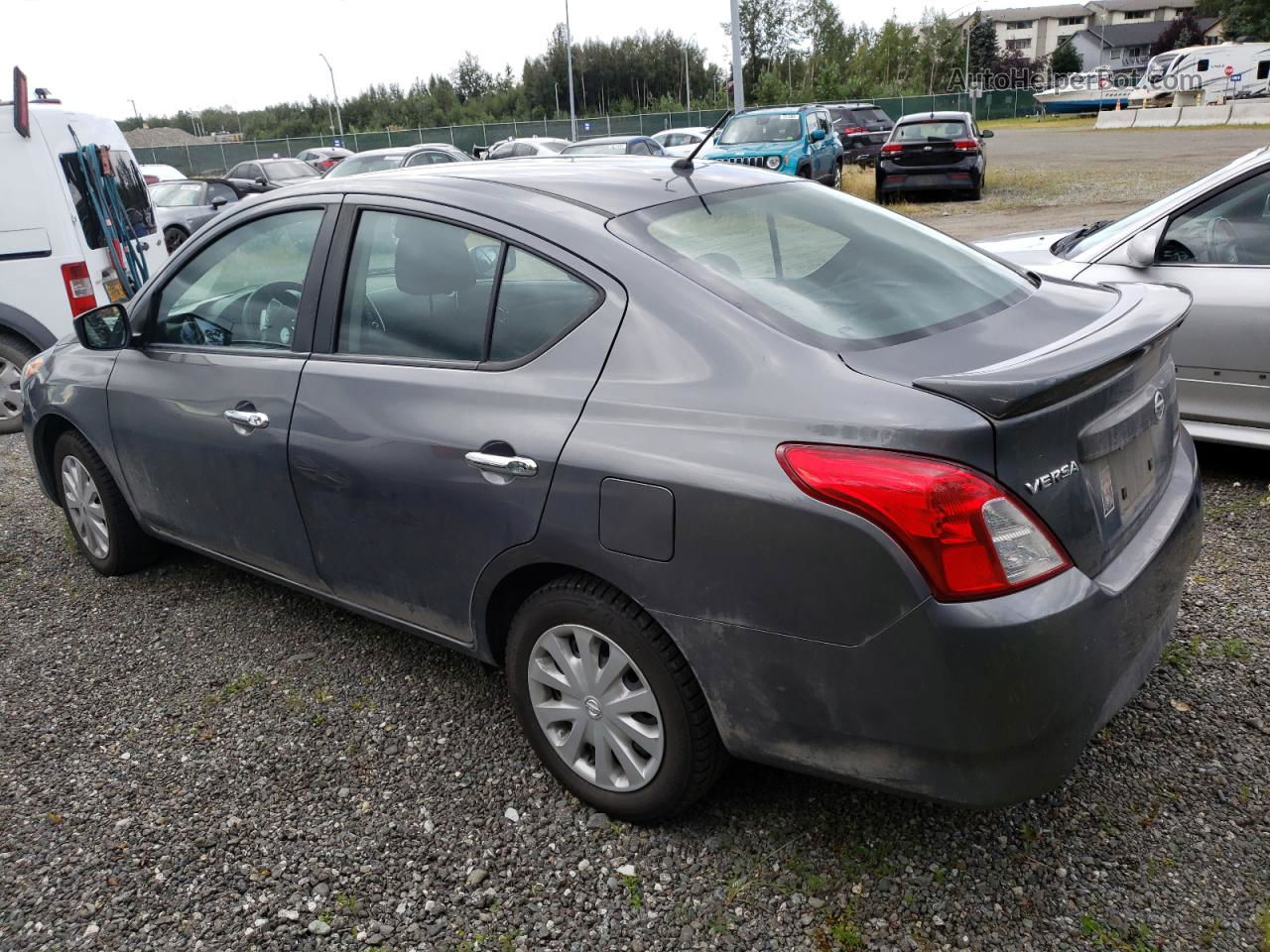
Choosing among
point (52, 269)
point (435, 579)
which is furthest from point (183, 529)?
point (52, 269)

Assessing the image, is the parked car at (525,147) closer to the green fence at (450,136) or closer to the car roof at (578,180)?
the car roof at (578,180)

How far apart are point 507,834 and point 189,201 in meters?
17.0

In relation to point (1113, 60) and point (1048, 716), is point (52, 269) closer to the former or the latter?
point (1048, 716)

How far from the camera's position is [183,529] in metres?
3.87

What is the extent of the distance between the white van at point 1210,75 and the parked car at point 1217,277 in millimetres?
55085

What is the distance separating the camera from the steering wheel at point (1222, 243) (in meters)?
4.68

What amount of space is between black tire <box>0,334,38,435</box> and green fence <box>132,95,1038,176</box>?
38.2 meters

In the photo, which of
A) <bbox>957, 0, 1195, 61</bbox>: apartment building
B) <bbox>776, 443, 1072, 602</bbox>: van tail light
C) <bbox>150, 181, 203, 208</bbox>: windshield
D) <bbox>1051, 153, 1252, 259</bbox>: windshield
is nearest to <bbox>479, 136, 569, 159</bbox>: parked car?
<bbox>150, 181, 203, 208</bbox>: windshield

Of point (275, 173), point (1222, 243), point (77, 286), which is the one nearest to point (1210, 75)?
point (275, 173)

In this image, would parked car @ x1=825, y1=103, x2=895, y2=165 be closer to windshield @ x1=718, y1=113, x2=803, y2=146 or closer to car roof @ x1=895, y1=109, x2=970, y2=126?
car roof @ x1=895, y1=109, x2=970, y2=126

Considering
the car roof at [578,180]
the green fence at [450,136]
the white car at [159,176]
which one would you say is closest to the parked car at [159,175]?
the white car at [159,176]

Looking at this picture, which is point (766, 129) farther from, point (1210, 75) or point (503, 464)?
point (1210, 75)

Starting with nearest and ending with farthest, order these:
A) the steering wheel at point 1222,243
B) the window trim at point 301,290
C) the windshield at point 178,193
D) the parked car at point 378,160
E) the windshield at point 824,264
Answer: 1. the windshield at point 824,264
2. the window trim at point 301,290
3. the steering wheel at point 1222,243
4. the parked car at point 378,160
5. the windshield at point 178,193

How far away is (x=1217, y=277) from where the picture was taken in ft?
15.2
